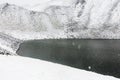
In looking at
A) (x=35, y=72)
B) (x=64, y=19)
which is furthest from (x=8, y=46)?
(x=64, y=19)

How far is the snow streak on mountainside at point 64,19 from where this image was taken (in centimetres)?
10606

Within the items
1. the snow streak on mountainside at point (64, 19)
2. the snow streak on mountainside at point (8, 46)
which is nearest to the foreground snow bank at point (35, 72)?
the snow streak on mountainside at point (8, 46)

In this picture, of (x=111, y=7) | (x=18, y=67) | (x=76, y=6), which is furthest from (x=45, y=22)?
(x=18, y=67)

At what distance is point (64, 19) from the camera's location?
117m

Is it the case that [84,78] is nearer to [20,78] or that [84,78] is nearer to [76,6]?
[20,78]

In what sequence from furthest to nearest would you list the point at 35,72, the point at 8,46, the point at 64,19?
the point at 64,19 < the point at 8,46 < the point at 35,72

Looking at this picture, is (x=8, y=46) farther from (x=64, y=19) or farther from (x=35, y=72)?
(x=64, y=19)

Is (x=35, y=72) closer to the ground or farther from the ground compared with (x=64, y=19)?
farther from the ground

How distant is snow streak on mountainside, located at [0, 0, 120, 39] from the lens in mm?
106062

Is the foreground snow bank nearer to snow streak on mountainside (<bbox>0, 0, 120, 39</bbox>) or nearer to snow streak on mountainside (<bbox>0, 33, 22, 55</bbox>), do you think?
snow streak on mountainside (<bbox>0, 33, 22, 55</bbox>)

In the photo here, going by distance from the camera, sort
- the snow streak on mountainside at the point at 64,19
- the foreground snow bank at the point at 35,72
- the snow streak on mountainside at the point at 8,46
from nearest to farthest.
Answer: the foreground snow bank at the point at 35,72
the snow streak on mountainside at the point at 8,46
the snow streak on mountainside at the point at 64,19

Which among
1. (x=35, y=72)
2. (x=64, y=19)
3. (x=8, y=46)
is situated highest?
(x=35, y=72)

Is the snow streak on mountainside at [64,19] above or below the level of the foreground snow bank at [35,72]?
below

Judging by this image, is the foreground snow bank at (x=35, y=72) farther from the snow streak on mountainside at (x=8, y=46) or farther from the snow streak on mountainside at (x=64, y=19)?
the snow streak on mountainside at (x=64, y=19)
